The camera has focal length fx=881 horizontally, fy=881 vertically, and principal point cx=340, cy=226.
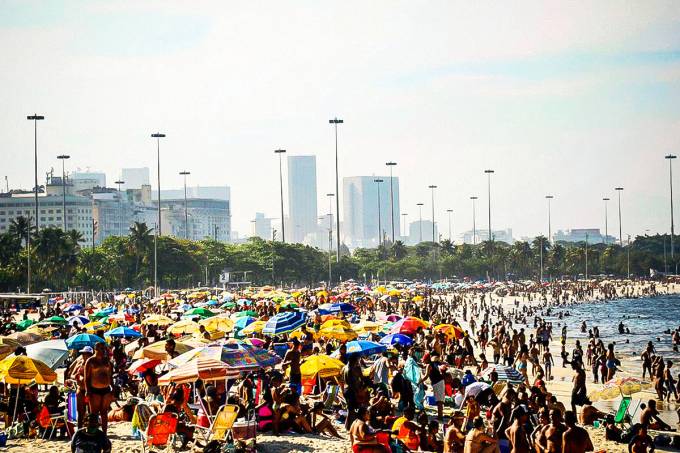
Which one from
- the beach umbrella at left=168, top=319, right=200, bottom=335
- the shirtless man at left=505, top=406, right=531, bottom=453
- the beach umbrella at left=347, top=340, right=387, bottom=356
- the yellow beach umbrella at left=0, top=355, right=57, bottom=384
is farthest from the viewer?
the beach umbrella at left=168, top=319, right=200, bottom=335

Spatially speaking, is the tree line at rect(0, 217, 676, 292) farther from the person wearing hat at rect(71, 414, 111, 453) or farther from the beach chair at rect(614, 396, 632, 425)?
the person wearing hat at rect(71, 414, 111, 453)

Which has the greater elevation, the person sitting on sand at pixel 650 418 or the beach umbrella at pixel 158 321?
the beach umbrella at pixel 158 321

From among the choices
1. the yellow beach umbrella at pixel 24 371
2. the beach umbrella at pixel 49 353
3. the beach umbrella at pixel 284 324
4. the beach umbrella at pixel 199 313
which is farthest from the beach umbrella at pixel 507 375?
the beach umbrella at pixel 199 313

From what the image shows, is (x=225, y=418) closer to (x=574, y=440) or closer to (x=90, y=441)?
(x=90, y=441)

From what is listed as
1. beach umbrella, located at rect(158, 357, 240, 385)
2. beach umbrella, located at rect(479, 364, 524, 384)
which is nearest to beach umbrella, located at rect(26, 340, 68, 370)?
beach umbrella, located at rect(158, 357, 240, 385)

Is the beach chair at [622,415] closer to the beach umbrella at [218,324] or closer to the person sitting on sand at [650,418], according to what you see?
the person sitting on sand at [650,418]

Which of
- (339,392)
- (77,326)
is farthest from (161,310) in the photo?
(339,392)
